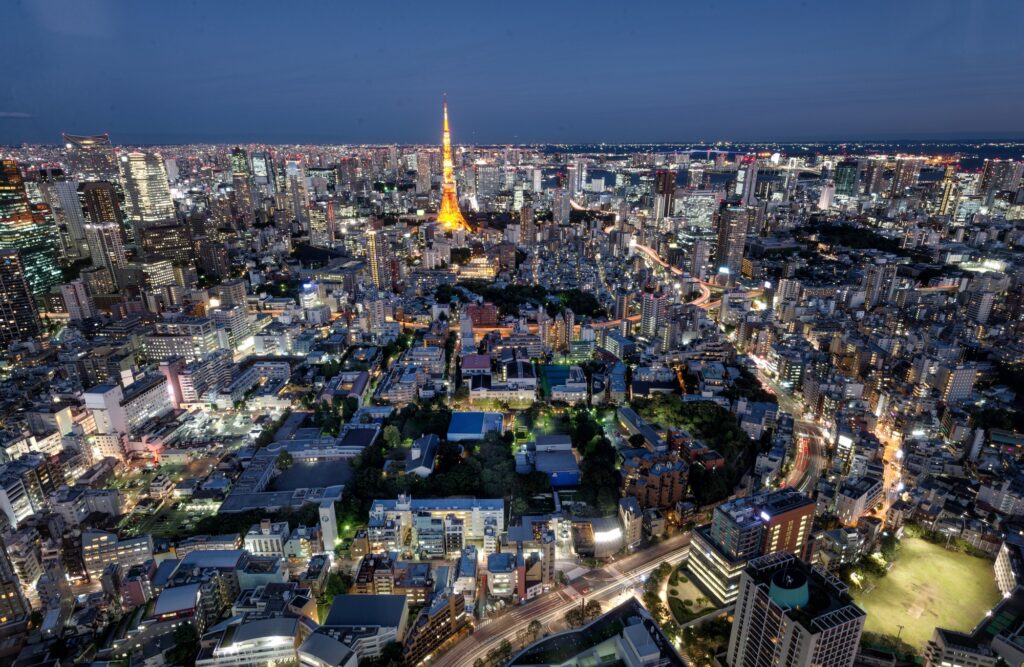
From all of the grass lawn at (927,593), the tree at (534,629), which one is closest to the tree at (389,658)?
the tree at (534,629)

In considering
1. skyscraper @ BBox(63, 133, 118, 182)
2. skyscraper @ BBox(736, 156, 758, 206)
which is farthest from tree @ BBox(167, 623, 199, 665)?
skyscraper @ BBox(736, 156, 758, 206)

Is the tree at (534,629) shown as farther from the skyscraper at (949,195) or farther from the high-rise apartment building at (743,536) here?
the skyscraper at (949,195)

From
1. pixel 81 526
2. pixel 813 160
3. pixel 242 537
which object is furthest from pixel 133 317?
pixel 813 160

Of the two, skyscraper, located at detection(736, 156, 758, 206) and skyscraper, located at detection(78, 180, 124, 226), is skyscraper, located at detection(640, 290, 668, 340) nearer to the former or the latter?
skyscraper, located at detection(736, 156, 758, 206)

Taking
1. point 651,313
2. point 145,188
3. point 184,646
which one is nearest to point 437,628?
point 184,646

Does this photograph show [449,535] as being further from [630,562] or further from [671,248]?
[671,248]
